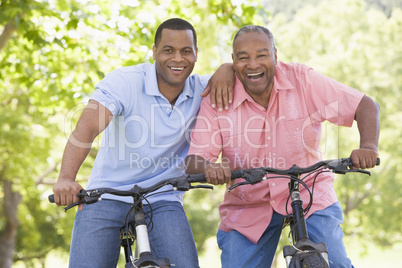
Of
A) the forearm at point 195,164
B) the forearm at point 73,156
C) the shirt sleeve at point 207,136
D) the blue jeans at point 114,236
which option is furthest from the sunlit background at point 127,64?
the forearm at point 73,156

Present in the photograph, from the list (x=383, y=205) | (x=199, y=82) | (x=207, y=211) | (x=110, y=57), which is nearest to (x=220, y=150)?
(x=199, y=82)

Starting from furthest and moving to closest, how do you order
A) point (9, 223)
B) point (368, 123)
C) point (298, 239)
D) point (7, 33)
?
point (9, 223) < point (7, 33) < point (368, 123) < point (298, 239)

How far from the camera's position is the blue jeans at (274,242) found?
3.29 meters

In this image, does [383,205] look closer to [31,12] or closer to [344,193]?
[344,193]

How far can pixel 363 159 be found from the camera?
123 inches

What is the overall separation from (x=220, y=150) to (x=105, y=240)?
37.8 inches

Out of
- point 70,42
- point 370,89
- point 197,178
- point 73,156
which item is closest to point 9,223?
point 70,42

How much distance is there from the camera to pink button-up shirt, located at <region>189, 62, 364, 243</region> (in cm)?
361

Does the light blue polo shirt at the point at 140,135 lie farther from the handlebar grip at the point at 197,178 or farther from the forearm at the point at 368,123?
the forearm at the point at 368,123

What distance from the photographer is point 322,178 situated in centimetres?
361

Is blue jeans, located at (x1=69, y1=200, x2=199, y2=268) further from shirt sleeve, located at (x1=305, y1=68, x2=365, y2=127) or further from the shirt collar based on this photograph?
shirt sleeve, located at (x1=305, y1=68, x2=365, y2=127)

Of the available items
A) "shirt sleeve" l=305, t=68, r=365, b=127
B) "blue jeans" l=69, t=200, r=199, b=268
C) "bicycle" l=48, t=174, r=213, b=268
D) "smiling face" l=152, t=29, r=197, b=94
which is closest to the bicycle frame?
"bicycle" l=48, t=174, r=213, b=268

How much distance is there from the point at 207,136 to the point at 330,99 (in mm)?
864

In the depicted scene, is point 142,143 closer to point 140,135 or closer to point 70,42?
point 140,135
